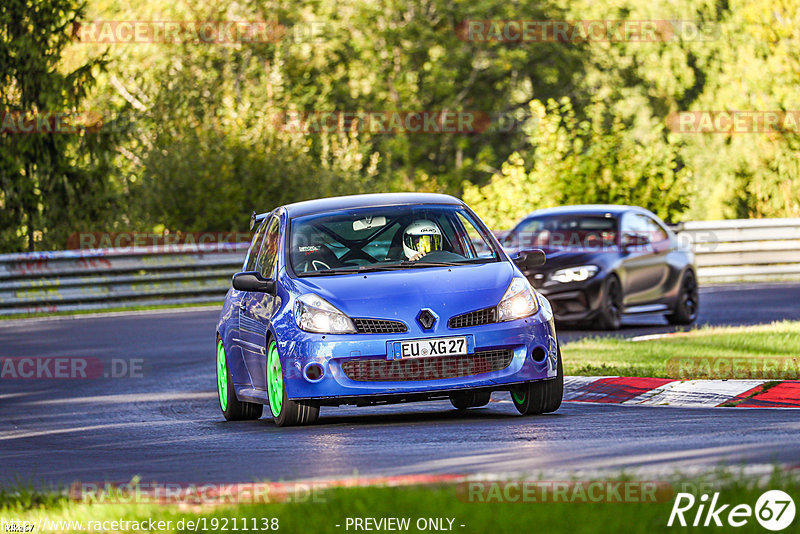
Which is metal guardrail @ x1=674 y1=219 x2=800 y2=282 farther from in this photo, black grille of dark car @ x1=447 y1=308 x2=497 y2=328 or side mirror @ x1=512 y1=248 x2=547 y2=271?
black grille of dark car @ x1=447 y1=308 x2=497 y2=328

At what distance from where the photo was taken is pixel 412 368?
33.7ft

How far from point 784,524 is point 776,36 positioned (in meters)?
33.4

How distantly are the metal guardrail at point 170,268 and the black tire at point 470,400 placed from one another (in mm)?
16194

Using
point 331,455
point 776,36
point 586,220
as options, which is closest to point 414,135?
point 776,36

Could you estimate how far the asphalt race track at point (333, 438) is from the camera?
7.97 meters

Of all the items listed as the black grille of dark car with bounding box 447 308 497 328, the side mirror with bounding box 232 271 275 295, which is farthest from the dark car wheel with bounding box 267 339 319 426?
the black grille of dark car with bounding box 447 308 497 328

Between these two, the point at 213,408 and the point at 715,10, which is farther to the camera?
the point at 715,10

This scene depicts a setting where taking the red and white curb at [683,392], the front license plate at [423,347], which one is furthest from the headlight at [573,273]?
the front license plate at [423,347]

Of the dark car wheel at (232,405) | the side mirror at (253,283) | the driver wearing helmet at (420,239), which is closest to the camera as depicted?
the side mirror at (253,283)

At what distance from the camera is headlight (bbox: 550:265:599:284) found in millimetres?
19859

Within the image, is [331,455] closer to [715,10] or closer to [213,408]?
[213,408]

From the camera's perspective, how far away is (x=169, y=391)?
15281mm

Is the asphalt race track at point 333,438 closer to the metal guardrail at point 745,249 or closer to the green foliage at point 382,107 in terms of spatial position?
the metal guardrail at point 745,249

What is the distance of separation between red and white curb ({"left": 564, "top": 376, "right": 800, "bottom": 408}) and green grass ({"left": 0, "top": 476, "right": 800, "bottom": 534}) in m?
5.00
